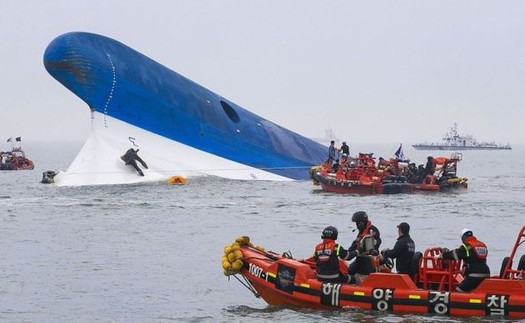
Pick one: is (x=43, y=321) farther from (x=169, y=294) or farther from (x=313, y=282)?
(x=313, y=282)

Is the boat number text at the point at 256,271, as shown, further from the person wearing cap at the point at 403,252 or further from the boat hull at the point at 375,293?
the person wearing cap at the point at 403,252

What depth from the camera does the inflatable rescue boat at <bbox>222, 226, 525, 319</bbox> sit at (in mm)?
15055

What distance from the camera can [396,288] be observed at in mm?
15758

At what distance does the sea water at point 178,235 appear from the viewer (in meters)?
18.4

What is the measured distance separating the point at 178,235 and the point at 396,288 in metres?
14.9

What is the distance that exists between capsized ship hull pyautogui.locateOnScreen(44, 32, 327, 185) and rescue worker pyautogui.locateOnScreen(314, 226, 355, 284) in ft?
97.5

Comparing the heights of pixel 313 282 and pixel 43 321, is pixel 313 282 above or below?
above

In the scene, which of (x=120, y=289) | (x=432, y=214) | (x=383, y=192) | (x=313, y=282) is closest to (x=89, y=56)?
(x=383, y=192)

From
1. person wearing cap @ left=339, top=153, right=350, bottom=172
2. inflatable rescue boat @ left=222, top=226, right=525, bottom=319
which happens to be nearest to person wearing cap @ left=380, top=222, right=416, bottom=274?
inflatable rescue boat @ left=222, top=226, right=525, bottom=319

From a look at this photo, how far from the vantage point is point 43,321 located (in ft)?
56.8

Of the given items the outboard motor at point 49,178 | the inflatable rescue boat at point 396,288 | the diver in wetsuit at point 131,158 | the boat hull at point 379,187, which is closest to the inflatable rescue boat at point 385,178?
the boat hull at point 379,187

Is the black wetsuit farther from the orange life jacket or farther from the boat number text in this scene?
the boat number text

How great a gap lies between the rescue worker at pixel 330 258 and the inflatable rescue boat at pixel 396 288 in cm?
16

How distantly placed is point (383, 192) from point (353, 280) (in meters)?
27.4
